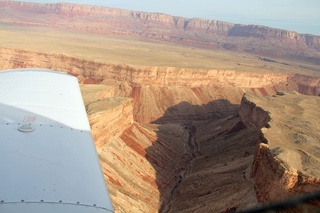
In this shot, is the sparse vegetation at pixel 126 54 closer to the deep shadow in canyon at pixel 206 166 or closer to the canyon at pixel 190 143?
the canyon at pixel 190 143

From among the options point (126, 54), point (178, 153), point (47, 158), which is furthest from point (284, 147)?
point (126, 54)

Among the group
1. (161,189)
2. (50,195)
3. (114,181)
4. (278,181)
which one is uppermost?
(50,195)

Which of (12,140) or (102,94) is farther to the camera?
(102,94)

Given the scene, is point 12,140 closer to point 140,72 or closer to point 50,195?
point 50,195

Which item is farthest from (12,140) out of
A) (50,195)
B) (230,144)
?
(230,144)

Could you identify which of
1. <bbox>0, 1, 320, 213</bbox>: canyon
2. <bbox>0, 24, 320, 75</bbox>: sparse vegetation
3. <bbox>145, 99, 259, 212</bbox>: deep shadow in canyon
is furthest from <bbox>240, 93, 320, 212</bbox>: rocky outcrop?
<bbox>0, 24, 320, 75</bbox>: sparse vegetation

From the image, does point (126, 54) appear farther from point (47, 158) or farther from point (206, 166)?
point (47, 158)

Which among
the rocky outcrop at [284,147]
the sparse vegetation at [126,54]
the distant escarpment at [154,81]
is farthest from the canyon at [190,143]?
the sparse vegetation at [126,54]
